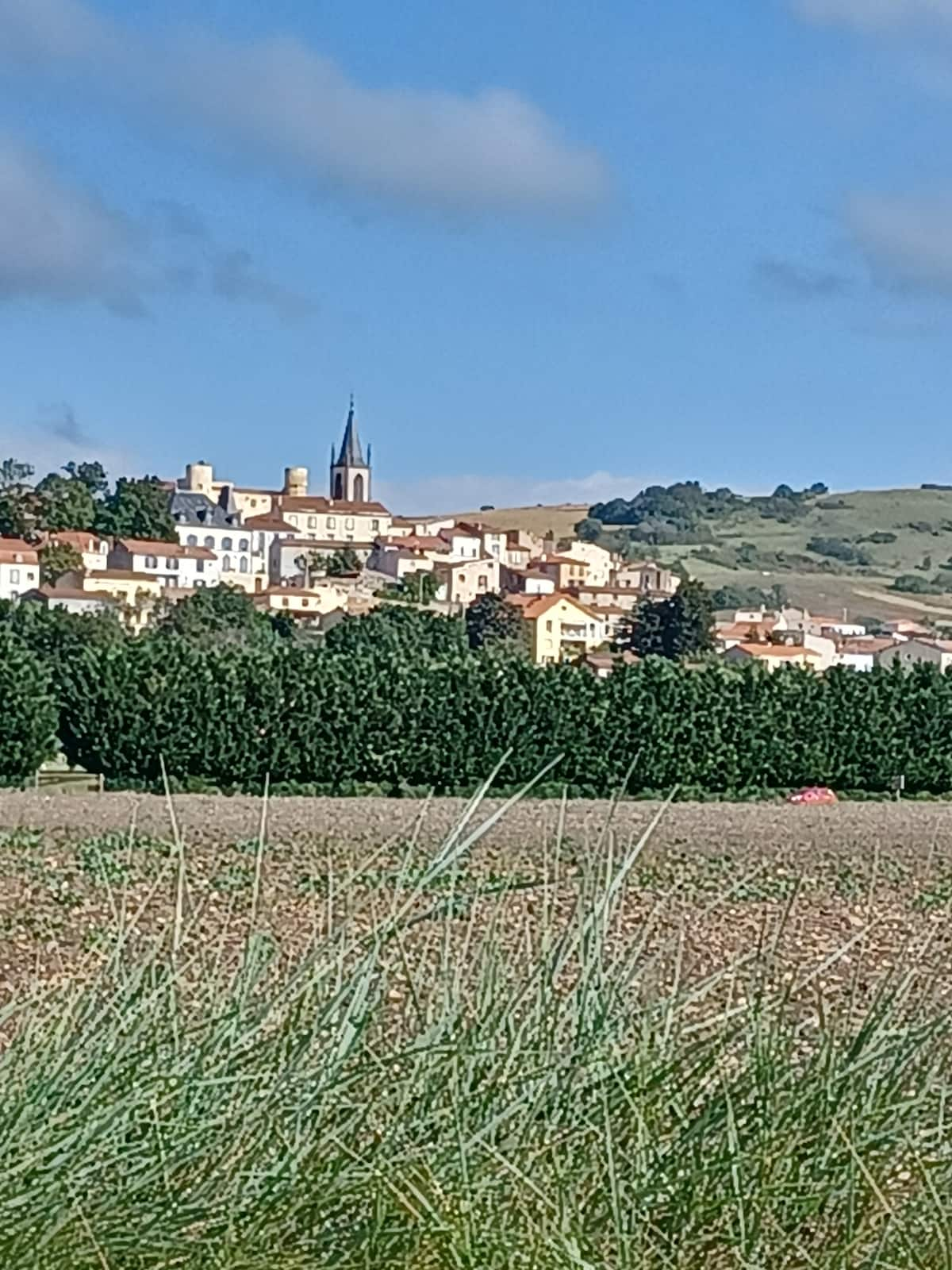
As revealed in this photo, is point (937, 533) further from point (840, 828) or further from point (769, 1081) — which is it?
point (769, 1081)

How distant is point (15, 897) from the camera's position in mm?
9141

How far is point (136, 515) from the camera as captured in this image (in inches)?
2815

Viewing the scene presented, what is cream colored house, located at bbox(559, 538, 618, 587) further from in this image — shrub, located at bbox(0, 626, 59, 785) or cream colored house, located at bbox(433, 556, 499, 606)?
shrub, located at bbox(0, 626, 59, 785)

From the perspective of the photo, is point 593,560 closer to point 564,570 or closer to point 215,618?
point 564,570

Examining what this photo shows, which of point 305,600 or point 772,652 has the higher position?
point 305,600

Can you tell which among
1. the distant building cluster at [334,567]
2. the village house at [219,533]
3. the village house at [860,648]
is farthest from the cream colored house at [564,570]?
the village house at [860,648]

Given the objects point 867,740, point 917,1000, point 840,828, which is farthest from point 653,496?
point 917,1000

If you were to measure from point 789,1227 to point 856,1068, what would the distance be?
247 mm

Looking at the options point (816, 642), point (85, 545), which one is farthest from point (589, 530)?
point (816, 642)

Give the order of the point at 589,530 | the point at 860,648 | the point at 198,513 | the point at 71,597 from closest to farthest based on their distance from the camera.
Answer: the point at 860,648 → the point at 71,597 → the point at 198,513 → the point at 589,530

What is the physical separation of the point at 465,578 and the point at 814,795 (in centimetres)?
4235

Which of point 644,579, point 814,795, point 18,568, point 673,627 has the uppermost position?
→ point 644,579

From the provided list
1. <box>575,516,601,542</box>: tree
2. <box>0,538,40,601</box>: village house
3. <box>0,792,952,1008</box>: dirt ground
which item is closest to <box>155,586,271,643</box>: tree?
<box>0,538,40,601</box>: village house

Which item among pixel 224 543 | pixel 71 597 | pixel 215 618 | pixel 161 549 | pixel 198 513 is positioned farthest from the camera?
pixel 198 513
